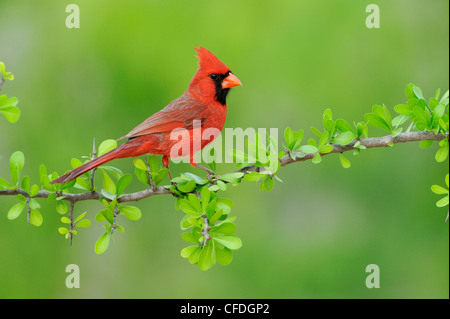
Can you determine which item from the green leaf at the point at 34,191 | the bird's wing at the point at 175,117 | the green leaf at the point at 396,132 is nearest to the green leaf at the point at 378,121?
the green leaf at the point at 396,132

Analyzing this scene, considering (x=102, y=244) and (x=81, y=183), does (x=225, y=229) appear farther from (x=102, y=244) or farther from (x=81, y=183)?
(x=81, y=183)

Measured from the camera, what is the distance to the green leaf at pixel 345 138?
1597 millimetres

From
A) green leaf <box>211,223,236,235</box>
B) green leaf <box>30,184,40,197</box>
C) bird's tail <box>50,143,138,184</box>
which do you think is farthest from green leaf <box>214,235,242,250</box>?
green leaf <box>30,184,40,197</box>

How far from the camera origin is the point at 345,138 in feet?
5.26

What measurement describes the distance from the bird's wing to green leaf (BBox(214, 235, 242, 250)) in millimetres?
496

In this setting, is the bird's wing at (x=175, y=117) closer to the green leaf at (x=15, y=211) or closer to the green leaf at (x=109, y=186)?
the green leaf at (x=109, y=186)

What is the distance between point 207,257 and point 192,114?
664mm

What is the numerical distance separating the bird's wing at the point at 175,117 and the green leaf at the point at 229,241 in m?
0.50

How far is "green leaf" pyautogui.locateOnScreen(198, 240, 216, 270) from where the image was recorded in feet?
4.52

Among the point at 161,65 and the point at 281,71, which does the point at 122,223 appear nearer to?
the point at 161,65

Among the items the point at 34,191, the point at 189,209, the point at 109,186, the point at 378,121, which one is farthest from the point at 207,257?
the point at 378,121

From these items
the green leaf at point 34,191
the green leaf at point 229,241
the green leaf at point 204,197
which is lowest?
the green leaf at point 229,241

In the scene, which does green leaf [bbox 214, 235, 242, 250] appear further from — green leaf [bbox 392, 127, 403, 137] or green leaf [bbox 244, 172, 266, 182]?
green leaf [bbox 392, 127, 403, 137]

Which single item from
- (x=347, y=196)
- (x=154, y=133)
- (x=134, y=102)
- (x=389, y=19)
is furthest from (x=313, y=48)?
(x=154, y=133)
